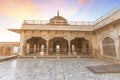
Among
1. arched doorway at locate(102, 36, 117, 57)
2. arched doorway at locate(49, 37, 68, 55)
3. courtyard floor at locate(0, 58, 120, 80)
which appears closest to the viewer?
courtyard floor at locate(0, 58, 120, 80)

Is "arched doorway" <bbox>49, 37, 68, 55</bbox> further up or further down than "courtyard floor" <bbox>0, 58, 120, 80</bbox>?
further up

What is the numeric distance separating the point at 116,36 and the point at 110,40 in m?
1.18

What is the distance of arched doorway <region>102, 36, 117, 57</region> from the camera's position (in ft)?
30.7

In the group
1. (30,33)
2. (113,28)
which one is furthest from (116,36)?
(30,33)

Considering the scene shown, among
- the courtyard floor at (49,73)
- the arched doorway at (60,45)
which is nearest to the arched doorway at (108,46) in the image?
the courtyard floor at (49,73)

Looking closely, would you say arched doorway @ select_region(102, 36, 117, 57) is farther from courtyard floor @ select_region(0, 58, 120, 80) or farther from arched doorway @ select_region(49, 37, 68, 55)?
arched doorway @ select_region(49, 37, 68, 55)

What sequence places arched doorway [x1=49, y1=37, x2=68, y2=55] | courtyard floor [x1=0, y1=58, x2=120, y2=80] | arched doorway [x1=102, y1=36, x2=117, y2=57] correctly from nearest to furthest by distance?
courtyard floor [x1=0, y1=58, x2=120, y2=80] → arched doorway [x1=102, y1=36, x2=117, y2=57] → arched doorway [x1=49, y1=37, x2=68, y2=55]

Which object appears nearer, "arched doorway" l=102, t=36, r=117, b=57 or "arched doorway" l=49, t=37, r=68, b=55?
"arched doorway" l=102, t=36, r=117, b=57

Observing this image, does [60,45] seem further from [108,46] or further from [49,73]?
[49,73]

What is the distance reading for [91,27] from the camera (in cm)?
1412

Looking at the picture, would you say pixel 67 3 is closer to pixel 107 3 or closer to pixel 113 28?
pixel 107 3

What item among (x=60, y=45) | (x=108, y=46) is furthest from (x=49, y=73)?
(x=60, y=45)

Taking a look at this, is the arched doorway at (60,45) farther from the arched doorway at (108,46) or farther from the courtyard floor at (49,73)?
the courtyard floor at (49,73)

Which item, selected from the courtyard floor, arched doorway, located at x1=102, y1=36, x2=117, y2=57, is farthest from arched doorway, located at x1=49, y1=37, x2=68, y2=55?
the courtyard floor
